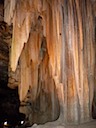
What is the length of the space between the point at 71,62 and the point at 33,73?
9.58 ft

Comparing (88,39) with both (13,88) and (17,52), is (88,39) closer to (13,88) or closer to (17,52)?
(17,52)

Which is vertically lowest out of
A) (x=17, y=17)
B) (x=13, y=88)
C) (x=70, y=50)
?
(x=13, y=88)

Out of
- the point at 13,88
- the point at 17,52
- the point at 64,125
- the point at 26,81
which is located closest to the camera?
the point at 64,125

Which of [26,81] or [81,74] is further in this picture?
[26,81]

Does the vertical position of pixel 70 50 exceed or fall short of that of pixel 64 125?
it exceeds it

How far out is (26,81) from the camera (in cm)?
873

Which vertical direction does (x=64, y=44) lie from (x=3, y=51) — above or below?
below

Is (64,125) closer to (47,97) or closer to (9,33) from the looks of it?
(47,97)

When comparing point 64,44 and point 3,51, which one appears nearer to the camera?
point 64,44

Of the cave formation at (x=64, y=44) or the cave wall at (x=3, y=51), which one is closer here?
the cave formation at (x=64, y=44)

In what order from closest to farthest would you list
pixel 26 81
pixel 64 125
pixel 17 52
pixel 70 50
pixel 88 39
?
pixel 64 125 → pixel 70 50 → pixel 88 39 → pixel 17 52 → pixel 26 81

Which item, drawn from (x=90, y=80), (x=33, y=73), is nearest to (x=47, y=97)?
(x=33, y=73)

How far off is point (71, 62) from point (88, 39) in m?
0.79

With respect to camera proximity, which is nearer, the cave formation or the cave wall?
the cave formation
